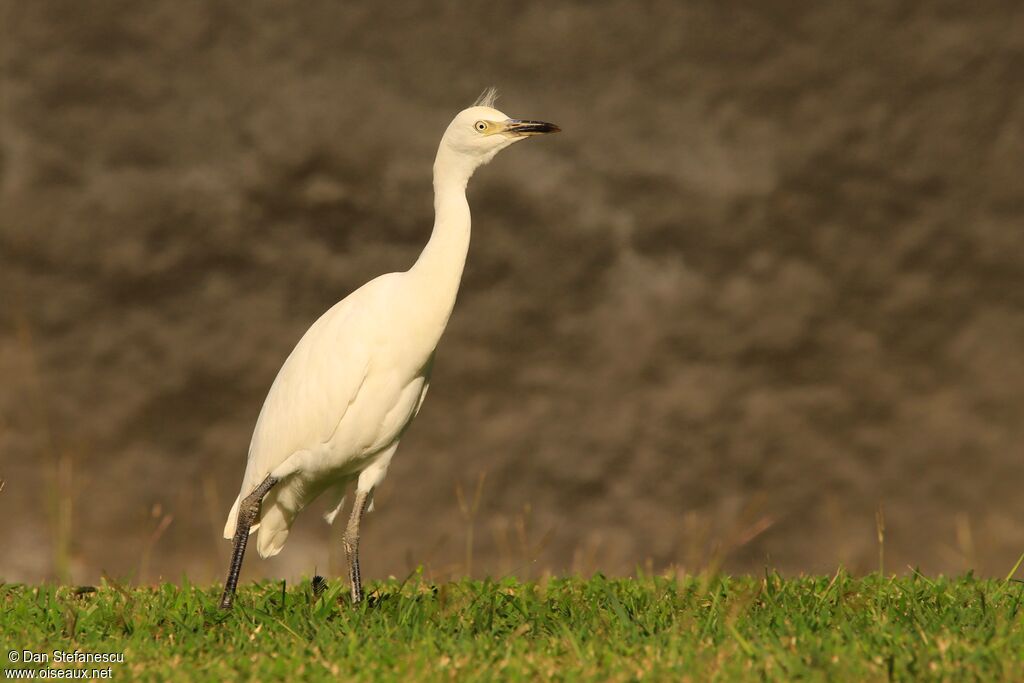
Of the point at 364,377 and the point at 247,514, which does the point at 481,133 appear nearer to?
the point at 364,377

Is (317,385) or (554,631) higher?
(317,385)

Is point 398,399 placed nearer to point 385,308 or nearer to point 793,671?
point 385,308

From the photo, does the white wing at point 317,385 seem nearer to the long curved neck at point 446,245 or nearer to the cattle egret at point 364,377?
the cattle egret at point 364,377

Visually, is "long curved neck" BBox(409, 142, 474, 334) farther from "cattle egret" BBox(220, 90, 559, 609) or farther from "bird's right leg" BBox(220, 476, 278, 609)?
"bird's right leg" BBox(220, 476, 278, 609)

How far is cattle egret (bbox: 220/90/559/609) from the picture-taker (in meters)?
4.07

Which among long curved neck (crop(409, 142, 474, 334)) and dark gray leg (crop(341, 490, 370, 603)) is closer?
long curved neck (crop(409, 142, 474, 334))

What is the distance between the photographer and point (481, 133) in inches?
167

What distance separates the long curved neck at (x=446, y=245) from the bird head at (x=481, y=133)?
33mm

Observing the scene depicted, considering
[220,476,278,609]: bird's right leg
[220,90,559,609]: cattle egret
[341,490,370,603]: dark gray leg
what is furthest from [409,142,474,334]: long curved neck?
[220,476,278,609]: bird's right leg

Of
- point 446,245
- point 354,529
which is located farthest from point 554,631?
point 446,245

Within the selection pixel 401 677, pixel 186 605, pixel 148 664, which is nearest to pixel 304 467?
pixel 186 605

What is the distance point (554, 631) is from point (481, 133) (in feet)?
6.28

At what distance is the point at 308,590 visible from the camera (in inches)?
168

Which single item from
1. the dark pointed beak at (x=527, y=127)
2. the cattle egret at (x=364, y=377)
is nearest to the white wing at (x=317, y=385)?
the cattle egret at (x=364, y=377)
